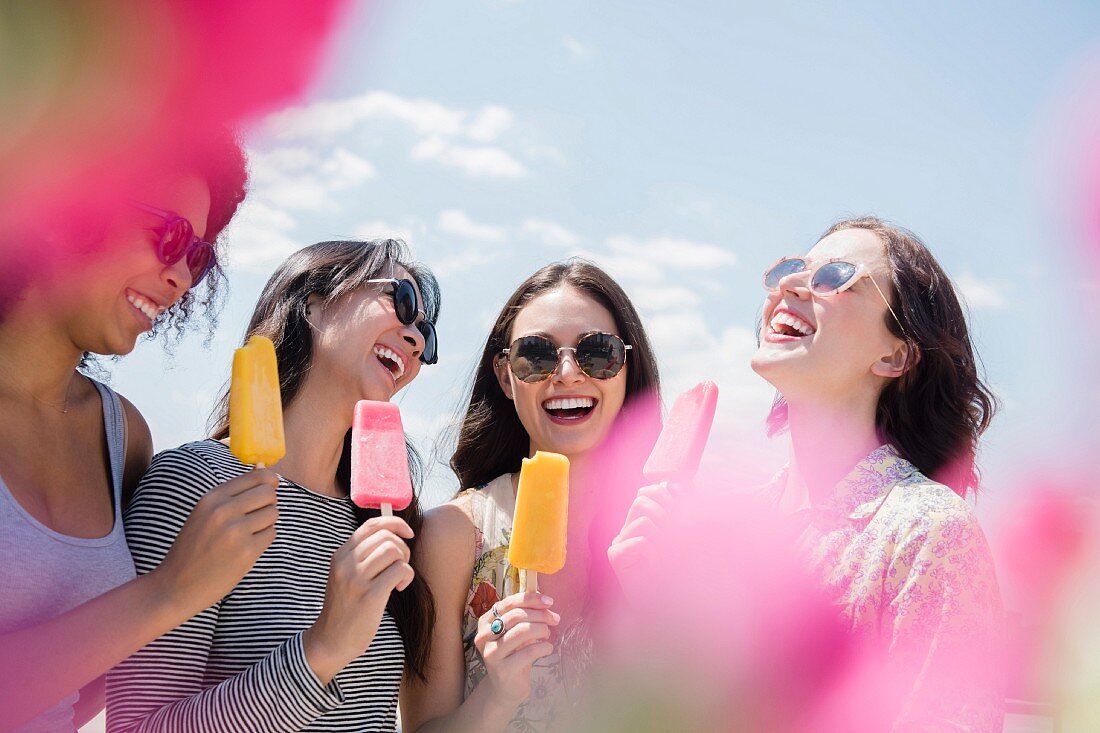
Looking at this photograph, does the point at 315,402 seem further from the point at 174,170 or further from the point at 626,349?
the point at 626,349

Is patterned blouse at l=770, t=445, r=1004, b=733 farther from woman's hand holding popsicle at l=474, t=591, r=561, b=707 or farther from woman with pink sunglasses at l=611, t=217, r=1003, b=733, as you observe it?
woman's hand holding popsicle at l=474, t=591, r=561, b=707

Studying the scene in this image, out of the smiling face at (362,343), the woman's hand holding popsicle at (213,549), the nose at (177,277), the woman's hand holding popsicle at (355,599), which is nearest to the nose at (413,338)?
the smiling face at (362,343)

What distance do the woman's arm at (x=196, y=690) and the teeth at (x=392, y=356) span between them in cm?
127

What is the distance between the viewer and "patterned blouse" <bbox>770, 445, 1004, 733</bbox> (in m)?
3.06

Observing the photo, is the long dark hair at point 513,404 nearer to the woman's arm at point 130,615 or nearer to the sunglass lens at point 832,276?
the sunglass lens at point 832,276

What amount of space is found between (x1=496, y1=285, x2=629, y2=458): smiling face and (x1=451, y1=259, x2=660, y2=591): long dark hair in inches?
2.9

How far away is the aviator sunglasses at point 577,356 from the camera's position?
13.1 feet

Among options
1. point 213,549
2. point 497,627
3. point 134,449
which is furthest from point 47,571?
point 497,627

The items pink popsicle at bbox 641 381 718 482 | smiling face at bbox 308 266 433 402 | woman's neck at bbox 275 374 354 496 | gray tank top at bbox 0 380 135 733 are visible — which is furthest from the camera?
smiling face at bbox 308 266 433 402

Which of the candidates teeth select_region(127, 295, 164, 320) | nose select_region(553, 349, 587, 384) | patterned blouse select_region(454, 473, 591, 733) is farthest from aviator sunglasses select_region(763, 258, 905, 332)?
teeth select_region(127, 295, 164, 320)

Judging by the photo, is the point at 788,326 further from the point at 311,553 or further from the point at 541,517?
the point at 311,553

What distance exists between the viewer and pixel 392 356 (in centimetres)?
400

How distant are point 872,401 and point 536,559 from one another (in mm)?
1615

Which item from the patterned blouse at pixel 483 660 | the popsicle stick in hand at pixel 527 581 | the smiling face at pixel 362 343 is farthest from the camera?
the smiling face at pixel 362 343
